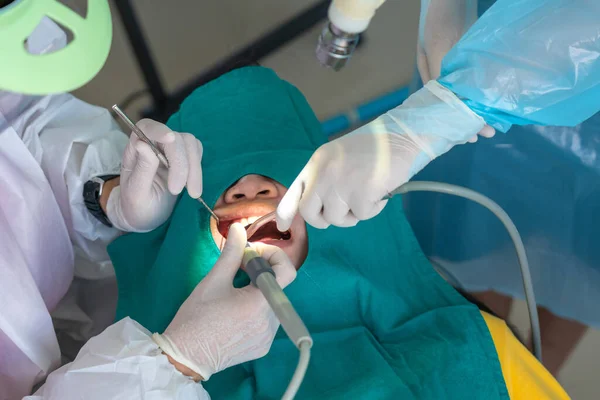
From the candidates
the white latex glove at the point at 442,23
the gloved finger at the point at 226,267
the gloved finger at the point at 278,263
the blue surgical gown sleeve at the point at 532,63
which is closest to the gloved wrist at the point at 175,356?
the gloved finger at the point at 226,267

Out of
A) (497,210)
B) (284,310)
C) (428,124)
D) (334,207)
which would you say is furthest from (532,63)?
(284,310)

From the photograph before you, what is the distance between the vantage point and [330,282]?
3.94 feet

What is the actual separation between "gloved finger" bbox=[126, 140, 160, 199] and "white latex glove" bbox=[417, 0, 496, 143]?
65 cm

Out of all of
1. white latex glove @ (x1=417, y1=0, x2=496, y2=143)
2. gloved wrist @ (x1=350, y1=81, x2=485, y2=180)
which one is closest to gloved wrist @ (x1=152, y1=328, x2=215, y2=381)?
gloved wrist @ (x1=350, y1=81, x2=485, y2=180)

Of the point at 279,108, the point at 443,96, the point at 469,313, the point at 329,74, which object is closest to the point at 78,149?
the point at 279,108

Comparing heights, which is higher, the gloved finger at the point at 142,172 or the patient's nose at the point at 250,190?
the gloved finger at the point at 142,172

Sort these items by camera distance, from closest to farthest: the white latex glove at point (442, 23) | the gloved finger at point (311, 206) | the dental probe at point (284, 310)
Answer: the dental probe at point (284, 310) < the gloved finger at point (311, 206) < the white latex glove at point (442, 23)

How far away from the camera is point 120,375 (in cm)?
89

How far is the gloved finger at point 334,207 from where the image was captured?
0.97 metres

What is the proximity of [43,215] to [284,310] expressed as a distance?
0.64m

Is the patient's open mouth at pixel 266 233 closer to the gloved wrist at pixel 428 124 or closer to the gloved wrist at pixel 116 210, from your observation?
the gloved wrist at pixel 116 210

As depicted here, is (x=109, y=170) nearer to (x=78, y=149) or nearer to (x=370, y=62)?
(x=78, y=149)

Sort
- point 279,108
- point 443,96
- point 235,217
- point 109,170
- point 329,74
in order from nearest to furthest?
point 443,96 → point 235,217 → point 109,170 → point 279,108 → point 329,74

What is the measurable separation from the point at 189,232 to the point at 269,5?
1280 millimetres
